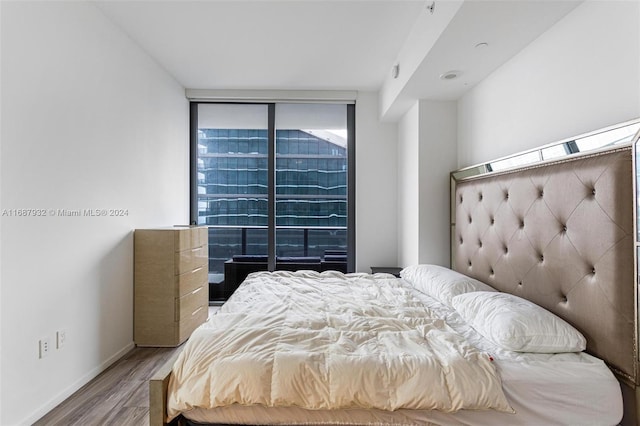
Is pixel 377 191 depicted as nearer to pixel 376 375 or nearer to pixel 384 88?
pixel 384 88

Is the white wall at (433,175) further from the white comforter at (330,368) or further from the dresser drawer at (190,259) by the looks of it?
the dresser drawer at (190,259)

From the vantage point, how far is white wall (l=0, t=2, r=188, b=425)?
166cm

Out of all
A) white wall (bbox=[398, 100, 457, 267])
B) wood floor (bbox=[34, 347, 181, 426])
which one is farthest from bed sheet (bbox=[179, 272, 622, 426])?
white wall (bbox=[398, 100, 457, 267])

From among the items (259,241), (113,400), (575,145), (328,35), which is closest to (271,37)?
(328,35)

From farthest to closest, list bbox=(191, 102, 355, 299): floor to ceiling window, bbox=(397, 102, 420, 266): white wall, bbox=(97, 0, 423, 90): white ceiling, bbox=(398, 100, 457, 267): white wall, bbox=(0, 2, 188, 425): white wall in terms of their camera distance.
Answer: bbox=(191, 102, 355, 299): floor to ceiling window < bbox=(397, 102, 420, 266): white wall < bbox=(398, 100, 457, 267): white wall < bbox=(97, 0, 423, 90): white ceiling < bbox=(0, 2, 188, 425): white wall

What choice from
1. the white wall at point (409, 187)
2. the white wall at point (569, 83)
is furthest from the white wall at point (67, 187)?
the white wall at point (569, 83)

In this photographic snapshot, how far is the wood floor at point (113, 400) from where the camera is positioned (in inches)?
69.6

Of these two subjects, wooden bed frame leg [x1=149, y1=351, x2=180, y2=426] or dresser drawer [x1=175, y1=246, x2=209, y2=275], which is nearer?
wooden bed frame leg [x1=149, y1=351, x2=180, y2=426]

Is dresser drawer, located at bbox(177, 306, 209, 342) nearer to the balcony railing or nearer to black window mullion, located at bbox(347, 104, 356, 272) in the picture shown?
the balcony railing

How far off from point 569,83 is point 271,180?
9.77ft

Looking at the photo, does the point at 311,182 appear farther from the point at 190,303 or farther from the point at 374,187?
the point at 190,303

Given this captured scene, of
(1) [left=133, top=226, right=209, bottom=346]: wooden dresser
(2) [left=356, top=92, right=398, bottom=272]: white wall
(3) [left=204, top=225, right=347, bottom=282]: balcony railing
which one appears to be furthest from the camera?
(3) [left=204, top=225, right=347, bottom=282]: balcony railing

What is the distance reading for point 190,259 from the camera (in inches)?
117

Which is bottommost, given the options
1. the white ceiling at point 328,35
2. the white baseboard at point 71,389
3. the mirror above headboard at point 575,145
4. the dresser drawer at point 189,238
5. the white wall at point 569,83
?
the white baseboard at point 71,389
